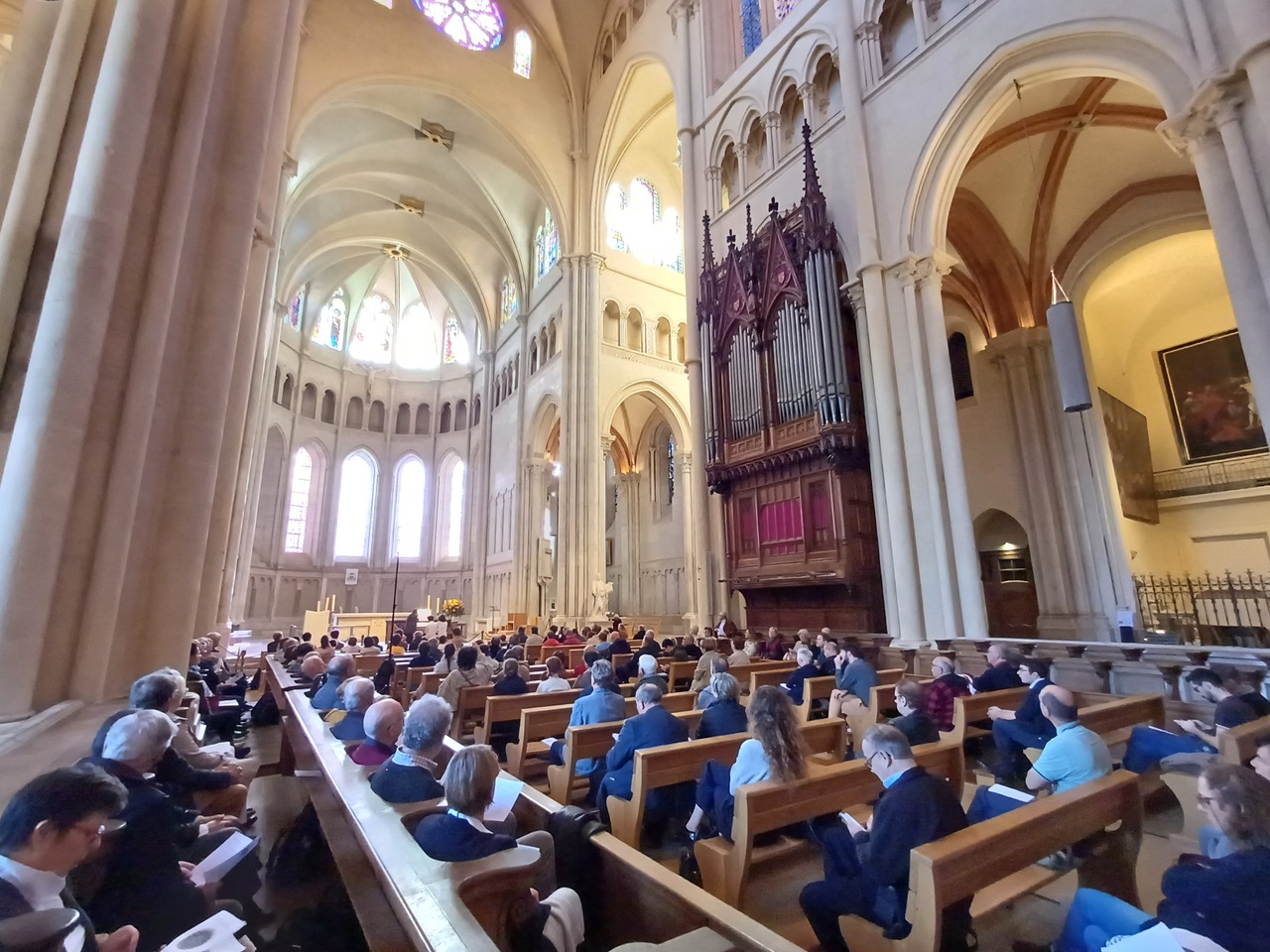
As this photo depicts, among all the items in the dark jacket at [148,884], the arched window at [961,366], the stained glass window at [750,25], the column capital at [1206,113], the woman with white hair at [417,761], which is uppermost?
the stained glass window at [750,25]

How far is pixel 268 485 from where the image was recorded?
23.4m

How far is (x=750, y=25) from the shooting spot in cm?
1220

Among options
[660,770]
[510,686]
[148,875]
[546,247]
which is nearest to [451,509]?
[546,247]

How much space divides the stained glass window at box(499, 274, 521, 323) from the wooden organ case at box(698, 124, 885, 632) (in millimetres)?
12811

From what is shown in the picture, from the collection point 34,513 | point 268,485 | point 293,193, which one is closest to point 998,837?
point 34,513

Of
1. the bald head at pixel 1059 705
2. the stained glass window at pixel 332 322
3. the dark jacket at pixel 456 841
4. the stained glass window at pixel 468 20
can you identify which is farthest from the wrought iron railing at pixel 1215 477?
the stained glass window at pixel 332 322

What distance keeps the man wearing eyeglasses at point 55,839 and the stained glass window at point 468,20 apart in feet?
68.3

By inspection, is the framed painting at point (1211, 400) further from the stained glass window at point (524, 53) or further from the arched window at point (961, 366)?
the stained glass window at point (524, 53)

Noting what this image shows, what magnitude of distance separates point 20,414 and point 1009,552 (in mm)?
14327

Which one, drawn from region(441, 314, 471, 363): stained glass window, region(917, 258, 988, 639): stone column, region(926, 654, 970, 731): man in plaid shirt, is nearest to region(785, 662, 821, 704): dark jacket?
region(926, 654, 970, 731): man in plaid shirt

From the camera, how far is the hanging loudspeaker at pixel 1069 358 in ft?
19.4

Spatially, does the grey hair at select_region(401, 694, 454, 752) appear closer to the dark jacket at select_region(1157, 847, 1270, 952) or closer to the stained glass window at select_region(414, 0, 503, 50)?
the dark jacket at select_region(1157, 847, 1270, 952)

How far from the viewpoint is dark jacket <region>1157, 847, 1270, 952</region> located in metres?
1.39

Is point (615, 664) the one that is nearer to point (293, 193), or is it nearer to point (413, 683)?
point (413, 683)
